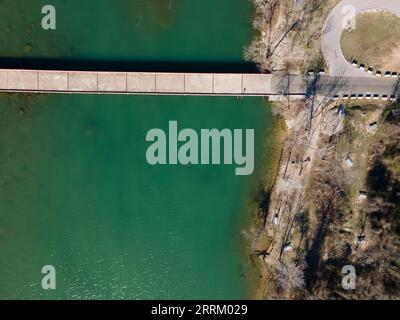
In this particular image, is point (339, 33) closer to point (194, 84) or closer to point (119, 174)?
point (194, 84)

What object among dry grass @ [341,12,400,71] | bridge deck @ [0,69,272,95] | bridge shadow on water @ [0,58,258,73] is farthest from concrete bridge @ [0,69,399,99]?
dry grass @ [341,12,400,71]

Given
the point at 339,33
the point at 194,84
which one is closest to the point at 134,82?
the point at 194,84

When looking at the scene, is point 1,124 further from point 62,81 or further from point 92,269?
point 92,269

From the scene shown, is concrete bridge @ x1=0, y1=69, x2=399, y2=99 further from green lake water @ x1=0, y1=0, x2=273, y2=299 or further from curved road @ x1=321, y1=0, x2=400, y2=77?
green lake water @ x1=0, y1=0, x2=273, y2=299

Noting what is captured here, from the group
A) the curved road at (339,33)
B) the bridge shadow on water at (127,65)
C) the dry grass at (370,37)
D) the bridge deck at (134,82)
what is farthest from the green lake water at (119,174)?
the dry grass at (370,37)

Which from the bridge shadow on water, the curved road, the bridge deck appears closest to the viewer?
the bridge deck

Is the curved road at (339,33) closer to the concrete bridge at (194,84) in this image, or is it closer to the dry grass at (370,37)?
the dry grass at (370,37)
